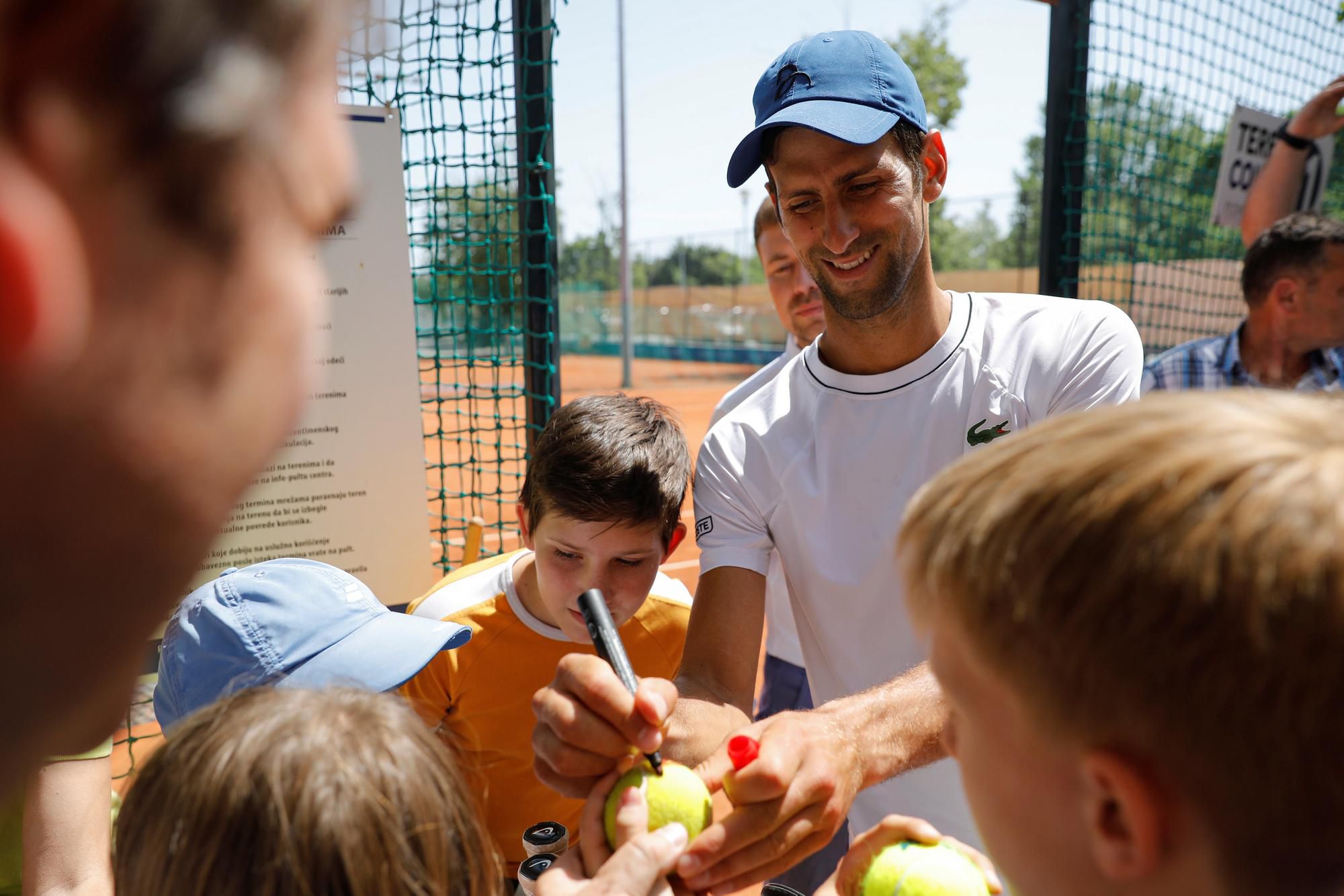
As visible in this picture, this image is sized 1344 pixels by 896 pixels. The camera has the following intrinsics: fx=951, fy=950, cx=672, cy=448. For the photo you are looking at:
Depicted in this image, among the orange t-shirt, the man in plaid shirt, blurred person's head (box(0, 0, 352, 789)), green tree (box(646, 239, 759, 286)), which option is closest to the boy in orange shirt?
the orange t-shirt

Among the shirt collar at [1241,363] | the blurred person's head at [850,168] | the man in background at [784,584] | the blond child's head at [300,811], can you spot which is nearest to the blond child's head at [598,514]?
the man in background at [784,584]

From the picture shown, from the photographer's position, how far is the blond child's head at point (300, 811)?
4.26ft

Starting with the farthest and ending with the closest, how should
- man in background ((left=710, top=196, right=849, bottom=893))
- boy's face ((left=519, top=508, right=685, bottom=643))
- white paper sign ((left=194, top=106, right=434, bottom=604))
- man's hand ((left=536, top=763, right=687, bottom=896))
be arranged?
white paper sign ((left=194, top=106, right=434, bottom=604)) → man in background ((left=710, top=196, right=849, bottom=893)) → boy's face ((left=519, top=508, right=685, bottom=643)) → man's hand ((left=536, top=763, right=687, bottom=896))

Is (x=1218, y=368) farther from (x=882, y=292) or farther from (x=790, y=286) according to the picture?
(x=882, y=292)

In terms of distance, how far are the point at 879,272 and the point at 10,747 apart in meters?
2.48

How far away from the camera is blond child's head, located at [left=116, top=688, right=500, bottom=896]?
130 centimetres

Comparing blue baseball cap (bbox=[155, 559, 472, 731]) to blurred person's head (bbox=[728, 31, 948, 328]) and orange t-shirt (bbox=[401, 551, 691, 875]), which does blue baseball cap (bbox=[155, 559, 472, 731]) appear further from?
blurred person's head (bbox=[728, 31, 948, 328])

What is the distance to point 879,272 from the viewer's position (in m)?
2.67

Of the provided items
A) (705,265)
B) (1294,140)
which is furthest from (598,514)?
(705,265)

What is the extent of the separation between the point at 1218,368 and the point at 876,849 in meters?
5.07

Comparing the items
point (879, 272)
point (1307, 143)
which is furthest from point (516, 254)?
point (1307, 143)

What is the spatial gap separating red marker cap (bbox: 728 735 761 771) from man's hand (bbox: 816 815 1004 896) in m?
0.26

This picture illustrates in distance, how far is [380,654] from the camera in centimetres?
233

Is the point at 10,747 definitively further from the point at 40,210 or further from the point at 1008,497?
the point at 1008,497
